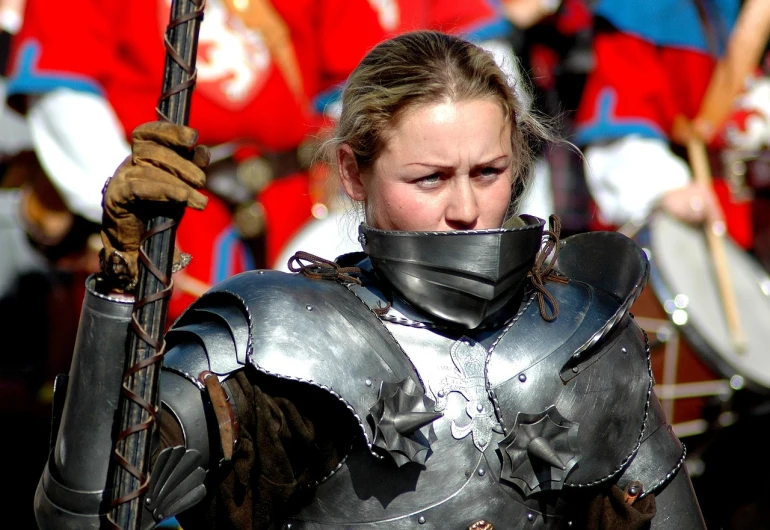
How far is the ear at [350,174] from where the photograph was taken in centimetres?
243

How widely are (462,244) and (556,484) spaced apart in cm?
45

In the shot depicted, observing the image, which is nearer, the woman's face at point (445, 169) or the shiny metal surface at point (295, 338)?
the shiny metal surface at point (295, 338)

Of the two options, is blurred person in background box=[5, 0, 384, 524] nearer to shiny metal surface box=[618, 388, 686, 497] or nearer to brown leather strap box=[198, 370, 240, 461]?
shiny metal surface box=[618, 388, 686, 497]

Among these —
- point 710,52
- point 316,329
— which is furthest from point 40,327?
point 316,329

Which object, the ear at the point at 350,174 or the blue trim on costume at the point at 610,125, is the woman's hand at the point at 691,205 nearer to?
the blue trim on costume at the point at 610,125

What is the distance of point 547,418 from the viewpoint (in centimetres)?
223

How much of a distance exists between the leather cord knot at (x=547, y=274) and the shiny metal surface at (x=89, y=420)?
31.0 inches

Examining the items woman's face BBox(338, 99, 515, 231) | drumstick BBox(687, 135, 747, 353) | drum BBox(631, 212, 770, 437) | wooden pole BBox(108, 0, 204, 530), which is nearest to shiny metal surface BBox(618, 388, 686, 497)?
woman's face BBox(338, 99, 515, 231)

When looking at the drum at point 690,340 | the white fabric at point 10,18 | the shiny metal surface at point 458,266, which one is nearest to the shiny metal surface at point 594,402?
the shiny metal surface at point 458,266

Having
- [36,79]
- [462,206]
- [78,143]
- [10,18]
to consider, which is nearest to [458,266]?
[462,206]

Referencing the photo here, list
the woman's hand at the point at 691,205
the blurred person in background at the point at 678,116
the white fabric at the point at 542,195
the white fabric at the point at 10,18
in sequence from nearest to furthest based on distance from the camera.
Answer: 1. the woman's hand at the point at 691,205
2. the white fabric at the point at 542,195
3. the blurred person in background at the point at 678,116
4. the white fabric at the point at 10,18

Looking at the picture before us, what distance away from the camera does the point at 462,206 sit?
7.45 ft

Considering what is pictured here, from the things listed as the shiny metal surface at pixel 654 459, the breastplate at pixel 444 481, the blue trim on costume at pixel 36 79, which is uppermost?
the blue trim on costume at pixel 36 79

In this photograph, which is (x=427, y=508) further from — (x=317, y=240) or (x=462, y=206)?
(x=317, y=240)
